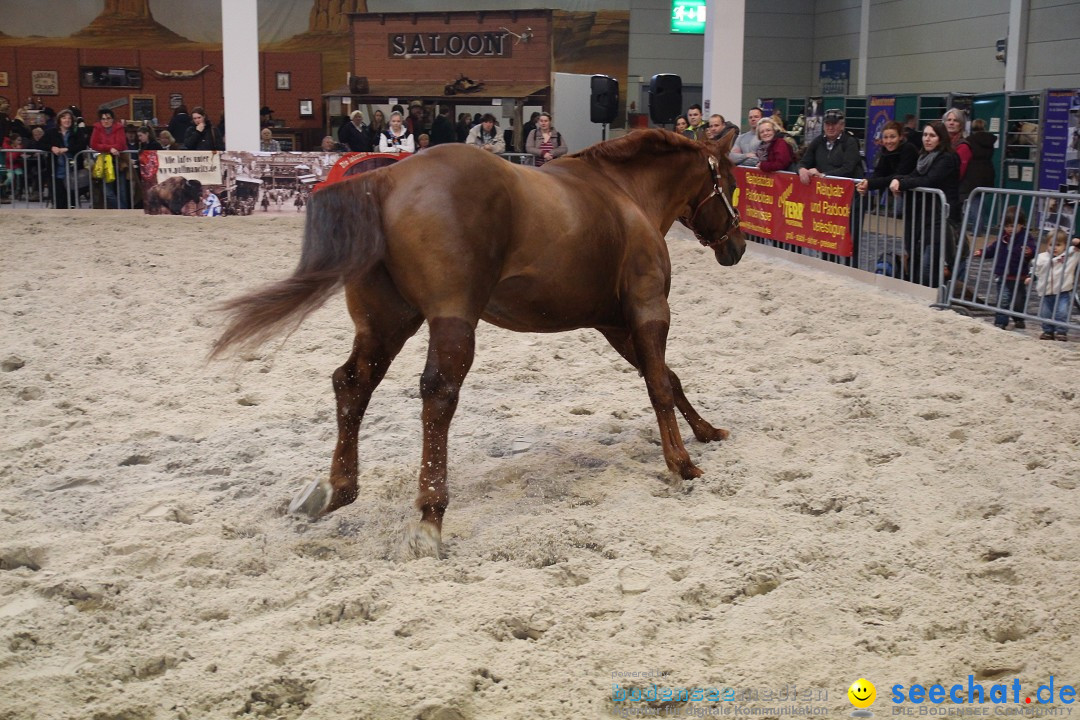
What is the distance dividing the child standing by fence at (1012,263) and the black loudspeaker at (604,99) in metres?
6.85

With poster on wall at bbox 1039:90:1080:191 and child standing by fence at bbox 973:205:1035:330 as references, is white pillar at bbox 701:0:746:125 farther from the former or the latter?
child standing by fence at bbox 973:205:1035:330

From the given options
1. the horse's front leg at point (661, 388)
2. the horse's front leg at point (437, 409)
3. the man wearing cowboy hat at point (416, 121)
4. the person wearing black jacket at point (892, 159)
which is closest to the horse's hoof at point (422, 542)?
the horse's front leg at point (437, 409)

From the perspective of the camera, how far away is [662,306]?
500 cm

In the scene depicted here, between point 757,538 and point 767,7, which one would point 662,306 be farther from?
point 767,7

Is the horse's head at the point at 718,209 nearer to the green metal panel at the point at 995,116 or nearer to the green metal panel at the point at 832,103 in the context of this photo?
the green metal panel at the point at 995,116

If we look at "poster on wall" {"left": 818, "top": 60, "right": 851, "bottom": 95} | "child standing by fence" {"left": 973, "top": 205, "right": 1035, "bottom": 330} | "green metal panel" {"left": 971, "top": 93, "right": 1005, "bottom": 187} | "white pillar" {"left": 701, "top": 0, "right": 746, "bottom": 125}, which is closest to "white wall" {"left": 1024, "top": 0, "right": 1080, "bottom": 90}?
"green metal panel" {"left": 971, "top": 93, "right": 1005, "bottom": 187}

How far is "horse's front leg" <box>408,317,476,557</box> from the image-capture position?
405cm

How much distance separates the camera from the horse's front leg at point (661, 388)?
4.92 meters

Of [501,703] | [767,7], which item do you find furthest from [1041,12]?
[501,703]

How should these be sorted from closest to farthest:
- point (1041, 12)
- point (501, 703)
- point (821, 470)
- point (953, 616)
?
point (501, 703)
point (953, 616)
point (821, 470)
point (1041, 12)

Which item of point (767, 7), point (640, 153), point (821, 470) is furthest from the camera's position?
point (767, 7)

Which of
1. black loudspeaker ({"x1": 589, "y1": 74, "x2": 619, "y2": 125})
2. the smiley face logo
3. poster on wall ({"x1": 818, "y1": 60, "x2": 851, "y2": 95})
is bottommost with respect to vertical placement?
the smiley face logo

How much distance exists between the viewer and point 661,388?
5012 mm

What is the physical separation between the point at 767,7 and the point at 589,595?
26.3 m
